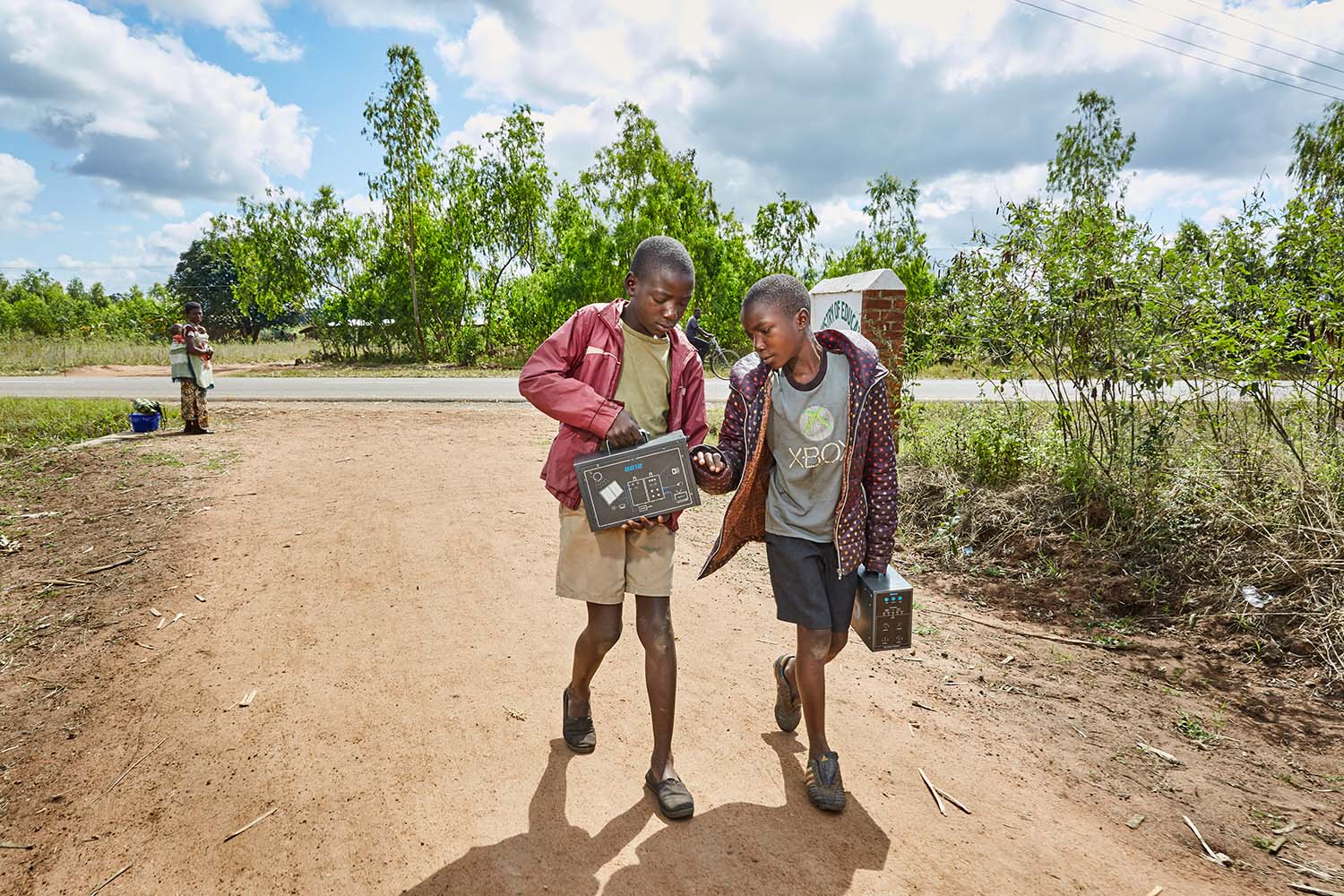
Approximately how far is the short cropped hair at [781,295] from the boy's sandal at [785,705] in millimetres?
1508

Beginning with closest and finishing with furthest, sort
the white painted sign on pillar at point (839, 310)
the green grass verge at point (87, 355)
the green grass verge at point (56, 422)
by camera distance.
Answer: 1. the white painted sign on pillar at point (839, 310)
2. the green grass verge at point (56, 422)
3. the green grass verge at point (87, 355)

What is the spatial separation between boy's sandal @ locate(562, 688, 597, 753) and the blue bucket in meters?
9.49

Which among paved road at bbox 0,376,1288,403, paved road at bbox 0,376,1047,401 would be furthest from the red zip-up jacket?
paved road at bbox 0,376,1288,403

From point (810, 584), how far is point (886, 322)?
14.4ft

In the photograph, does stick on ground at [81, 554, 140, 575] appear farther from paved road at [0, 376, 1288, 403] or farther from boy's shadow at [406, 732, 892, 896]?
paved road at [0, 376, 1288, 403]

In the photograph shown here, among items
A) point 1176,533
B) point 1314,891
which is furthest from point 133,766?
point 1176,533

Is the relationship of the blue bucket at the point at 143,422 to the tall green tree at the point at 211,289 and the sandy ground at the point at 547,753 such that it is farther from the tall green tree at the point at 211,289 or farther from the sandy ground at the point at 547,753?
the tall green tree at the point at 211,289

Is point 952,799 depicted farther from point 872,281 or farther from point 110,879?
point 872,281

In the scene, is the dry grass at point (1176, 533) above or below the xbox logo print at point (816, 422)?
below

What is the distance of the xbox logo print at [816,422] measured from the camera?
272 cm

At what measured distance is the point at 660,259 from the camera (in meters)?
2.63

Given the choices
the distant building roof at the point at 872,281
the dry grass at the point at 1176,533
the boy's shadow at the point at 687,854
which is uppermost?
the distant building roof at the point at 872,281

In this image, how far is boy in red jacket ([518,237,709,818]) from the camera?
2.67 meters

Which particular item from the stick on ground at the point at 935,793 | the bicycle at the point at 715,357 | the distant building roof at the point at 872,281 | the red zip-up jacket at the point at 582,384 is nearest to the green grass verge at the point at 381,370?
the bicycle at the point at 715,357
